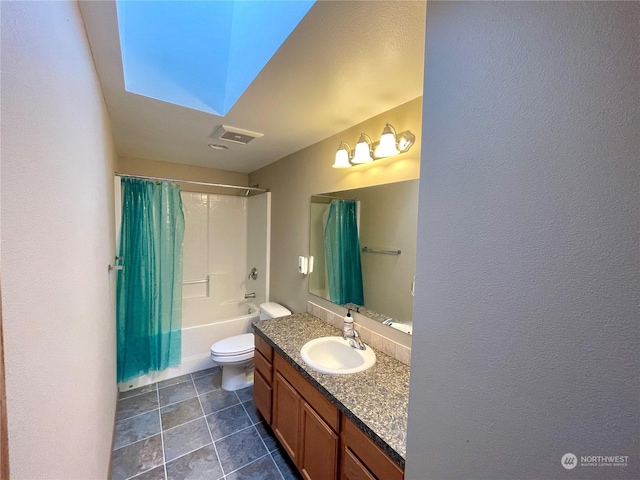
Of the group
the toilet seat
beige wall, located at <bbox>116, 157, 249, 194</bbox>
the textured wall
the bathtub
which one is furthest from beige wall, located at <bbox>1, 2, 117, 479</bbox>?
beige wall, located at <bbox>116, 157, 249, 194</bbox>

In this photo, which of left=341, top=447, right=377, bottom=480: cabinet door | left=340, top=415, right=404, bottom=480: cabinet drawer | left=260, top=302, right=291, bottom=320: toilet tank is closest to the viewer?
left=340, top=415, right=404, bottom=480: cabinet drawer

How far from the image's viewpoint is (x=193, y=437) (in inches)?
72.4

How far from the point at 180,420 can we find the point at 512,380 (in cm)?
239

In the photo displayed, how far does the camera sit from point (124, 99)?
58.4 inches

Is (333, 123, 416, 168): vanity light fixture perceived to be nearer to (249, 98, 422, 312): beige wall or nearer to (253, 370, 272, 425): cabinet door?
(249, 98, 422, 312): beige wall

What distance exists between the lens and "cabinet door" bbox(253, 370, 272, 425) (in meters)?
1.81

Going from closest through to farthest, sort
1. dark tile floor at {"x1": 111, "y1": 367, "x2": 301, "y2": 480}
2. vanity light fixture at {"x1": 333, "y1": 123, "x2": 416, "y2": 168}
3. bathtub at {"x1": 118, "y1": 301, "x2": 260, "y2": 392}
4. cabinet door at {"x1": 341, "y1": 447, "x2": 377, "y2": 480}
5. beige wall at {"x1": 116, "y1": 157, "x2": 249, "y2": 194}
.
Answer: cabinet door at {"x1": 341, "y1": 447, "x2": 377, "y2": 480} < vanity light fixture at {"x1": 333, "y1": 123, "x2": 416, "y2": 168} < dark tile floor at {"x1": 111, "y1": 367, "x2": 301, "y2": 480} < bathtub at {"x1": 118, "y1": 301, "x2": 260, "y2": 392} < beige wall at {"x1": 116, "y1": 157, "x2": 249, "y2": 194}

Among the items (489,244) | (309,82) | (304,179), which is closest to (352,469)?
(489,244)

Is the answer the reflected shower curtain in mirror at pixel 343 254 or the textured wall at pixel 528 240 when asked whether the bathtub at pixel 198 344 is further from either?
the textured wall at pixel 528 240

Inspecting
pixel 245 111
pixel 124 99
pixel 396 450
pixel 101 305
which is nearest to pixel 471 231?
pixel 396 450

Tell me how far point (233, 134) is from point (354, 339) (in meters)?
1.74

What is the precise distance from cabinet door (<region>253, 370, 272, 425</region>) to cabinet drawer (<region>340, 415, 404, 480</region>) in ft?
2.72

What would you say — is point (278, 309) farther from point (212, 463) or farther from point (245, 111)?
point (245, 111)

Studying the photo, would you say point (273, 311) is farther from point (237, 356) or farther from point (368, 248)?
point (368, 248)
